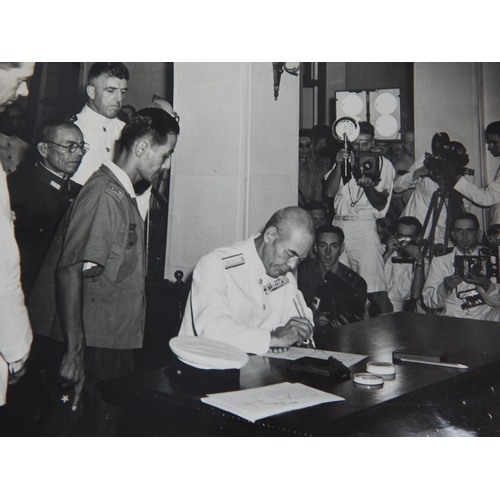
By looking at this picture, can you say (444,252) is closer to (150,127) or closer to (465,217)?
(465,217)

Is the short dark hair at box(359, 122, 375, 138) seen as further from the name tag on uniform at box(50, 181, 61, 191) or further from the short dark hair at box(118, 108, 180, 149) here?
the name tag on uniform at box(50, 181, 61, 191)

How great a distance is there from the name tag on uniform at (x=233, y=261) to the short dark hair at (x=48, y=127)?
3.01 feet

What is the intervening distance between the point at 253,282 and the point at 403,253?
110cm

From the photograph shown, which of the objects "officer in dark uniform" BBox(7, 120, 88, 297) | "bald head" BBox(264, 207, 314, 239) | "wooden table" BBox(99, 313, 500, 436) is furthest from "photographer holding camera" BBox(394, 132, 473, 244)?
"officer in dark uniform" BBox(7, 120, 88, 297)

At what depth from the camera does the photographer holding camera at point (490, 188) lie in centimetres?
296

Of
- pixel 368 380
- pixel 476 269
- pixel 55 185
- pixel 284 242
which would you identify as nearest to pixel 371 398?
pixel 368 380

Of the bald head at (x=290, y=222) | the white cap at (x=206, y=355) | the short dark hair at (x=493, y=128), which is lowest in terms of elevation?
the white cap at (x=206, y=355)

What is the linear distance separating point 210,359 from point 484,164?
6.63 ft

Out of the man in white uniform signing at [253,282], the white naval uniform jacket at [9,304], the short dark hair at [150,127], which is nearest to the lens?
the white naval uniform jacket at [9,304]

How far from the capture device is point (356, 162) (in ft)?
10.7

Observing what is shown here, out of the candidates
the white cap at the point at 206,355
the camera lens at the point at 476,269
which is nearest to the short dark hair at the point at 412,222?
the camera lens at the point at 476,269

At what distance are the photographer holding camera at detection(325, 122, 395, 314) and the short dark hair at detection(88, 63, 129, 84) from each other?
1367mm

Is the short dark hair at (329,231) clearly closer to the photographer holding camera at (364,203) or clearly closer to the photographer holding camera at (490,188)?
the photographer holding camera at (364,203)

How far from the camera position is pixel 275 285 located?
2760 millimetres
